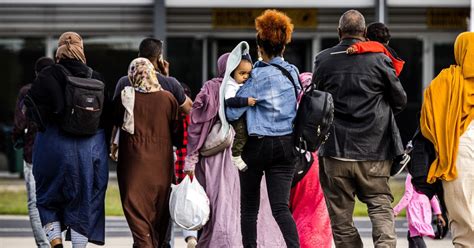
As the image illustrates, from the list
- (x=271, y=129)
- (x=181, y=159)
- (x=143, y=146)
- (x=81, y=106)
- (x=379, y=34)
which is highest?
(x=379, y=34)

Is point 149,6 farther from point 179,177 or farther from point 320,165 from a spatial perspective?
point 320,165

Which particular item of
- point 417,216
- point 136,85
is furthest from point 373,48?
point 417,216

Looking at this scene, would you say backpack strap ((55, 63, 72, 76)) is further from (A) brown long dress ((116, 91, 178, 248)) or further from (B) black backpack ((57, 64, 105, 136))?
(A) brown long dress ((116, 91, 178, 248))

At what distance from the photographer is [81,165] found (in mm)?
9445

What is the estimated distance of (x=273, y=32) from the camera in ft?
28.7

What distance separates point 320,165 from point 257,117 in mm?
729

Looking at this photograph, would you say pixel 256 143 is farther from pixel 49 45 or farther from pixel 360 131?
pixel 49 45

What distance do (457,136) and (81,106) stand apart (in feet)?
10.1

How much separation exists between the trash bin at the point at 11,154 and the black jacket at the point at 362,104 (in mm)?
13903

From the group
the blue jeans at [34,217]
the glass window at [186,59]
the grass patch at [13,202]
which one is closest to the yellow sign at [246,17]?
the glass window at [186,59]

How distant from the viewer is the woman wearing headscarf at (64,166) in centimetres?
938

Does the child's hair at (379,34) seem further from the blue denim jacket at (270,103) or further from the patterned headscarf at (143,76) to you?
the patterned headscarf at (143,76)

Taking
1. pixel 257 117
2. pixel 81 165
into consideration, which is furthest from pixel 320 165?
pixel 81 165

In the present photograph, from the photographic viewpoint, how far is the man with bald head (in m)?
8.57
